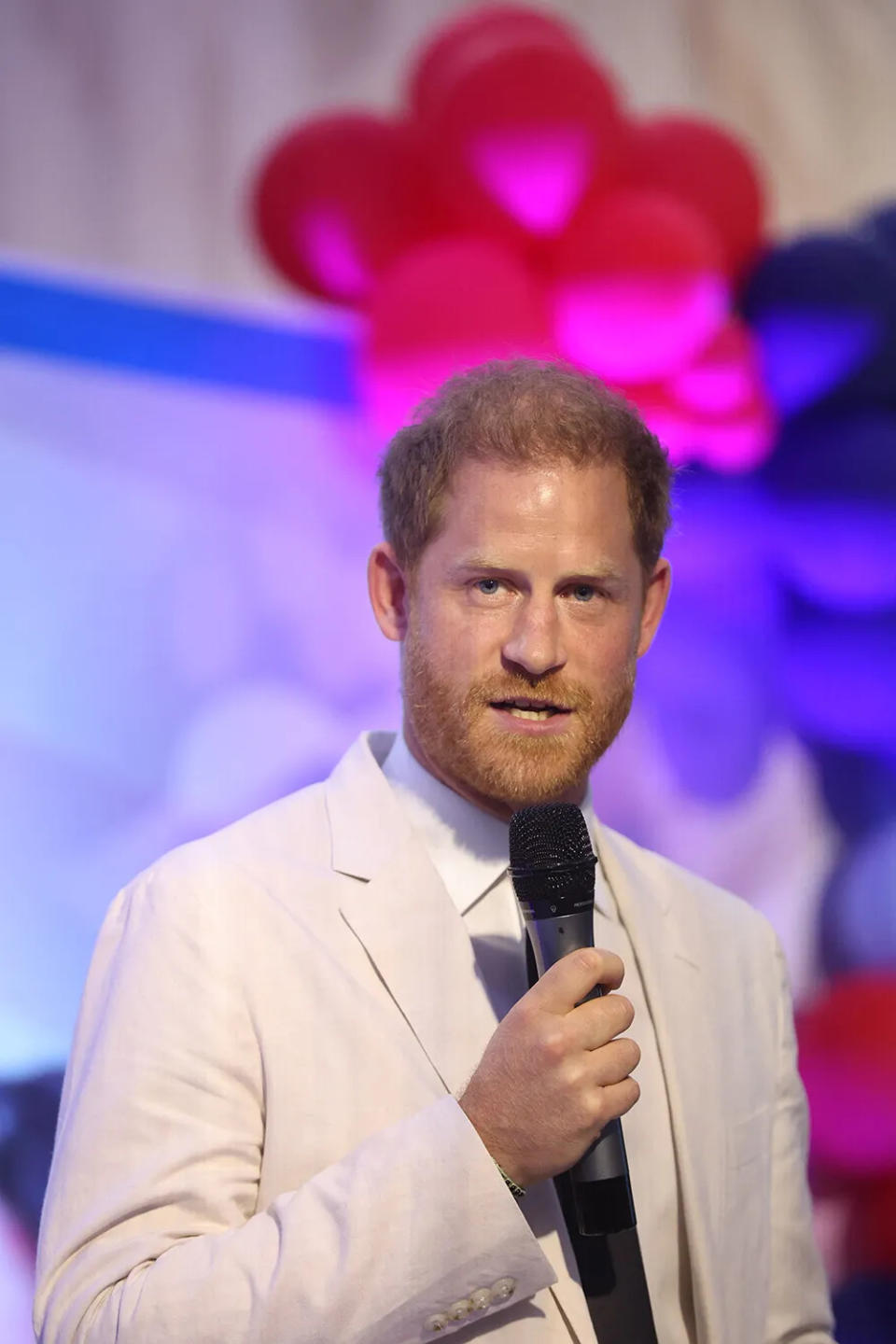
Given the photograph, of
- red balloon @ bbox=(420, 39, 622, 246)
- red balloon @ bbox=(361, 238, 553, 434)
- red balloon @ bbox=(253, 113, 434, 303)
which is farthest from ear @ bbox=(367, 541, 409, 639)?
red balloon @ bbox=(420, 39, 622, 246)

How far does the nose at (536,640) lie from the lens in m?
1.40

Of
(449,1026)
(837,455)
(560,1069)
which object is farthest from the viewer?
(837,455)

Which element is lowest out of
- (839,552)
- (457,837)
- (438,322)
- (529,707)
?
(457,837)

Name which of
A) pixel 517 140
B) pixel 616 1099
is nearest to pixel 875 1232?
pixel 616 1099

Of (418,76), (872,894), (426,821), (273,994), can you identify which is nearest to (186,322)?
(418,76)

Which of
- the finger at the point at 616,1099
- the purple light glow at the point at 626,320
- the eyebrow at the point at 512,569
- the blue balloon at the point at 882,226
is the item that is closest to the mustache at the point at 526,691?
the eyebrow at the point at 512,569

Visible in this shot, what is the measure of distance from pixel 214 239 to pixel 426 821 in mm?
1438

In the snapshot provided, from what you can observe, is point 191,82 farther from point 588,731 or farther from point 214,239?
point 588,731

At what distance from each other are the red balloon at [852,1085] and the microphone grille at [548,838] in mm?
1518

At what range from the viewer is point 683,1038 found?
1580 millimetres

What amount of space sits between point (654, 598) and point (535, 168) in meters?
1.20

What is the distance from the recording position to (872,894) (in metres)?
2.61

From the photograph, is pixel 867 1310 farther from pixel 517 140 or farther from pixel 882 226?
pixel 517 140

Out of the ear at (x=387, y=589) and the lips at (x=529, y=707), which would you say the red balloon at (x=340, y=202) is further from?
the lips at (x=529, y=707)
